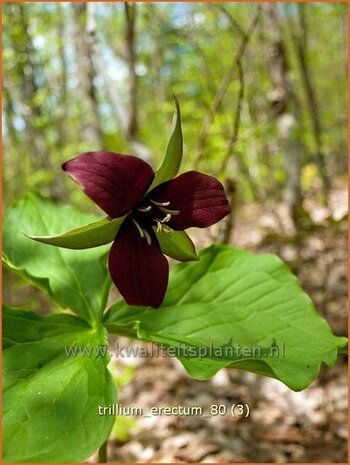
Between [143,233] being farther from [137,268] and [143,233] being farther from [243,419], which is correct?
[243,419]

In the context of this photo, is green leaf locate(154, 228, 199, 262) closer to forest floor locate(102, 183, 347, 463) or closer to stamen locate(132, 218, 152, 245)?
stamen locate(132, 218, 152, 245)

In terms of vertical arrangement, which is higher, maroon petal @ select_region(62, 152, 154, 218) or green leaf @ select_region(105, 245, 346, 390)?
maroon petal @ select_region(62, 152, 154, 218)

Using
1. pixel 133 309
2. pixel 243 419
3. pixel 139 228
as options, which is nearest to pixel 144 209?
pixel 139 228

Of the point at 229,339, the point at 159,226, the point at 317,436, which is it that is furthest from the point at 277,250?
the point at 159,226

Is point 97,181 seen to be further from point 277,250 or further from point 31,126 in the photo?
point 31,126

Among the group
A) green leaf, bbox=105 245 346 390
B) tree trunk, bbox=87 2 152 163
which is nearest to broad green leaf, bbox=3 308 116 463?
green leaf, bbox=105 245 346 390
